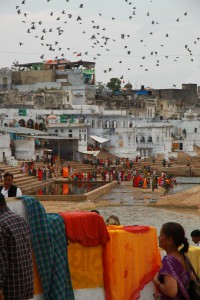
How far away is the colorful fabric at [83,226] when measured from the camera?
5.32 meters

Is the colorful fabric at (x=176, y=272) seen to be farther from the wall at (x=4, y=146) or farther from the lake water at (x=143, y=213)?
the wall at (x=4, y=146)

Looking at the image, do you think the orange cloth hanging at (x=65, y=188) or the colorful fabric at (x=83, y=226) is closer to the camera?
the colorful fabric at (x=83, y=226)

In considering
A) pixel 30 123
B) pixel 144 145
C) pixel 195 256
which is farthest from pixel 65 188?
pixel 195 256

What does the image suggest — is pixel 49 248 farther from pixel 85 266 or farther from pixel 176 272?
pixel 176 272

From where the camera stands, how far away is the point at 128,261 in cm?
554

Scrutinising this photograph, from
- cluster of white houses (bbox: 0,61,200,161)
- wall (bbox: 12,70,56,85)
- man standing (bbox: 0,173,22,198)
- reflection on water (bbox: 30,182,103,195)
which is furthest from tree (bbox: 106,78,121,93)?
man standing (bbox: 0,173,22,198)

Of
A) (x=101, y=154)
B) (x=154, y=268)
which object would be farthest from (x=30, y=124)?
(x=154, y=268)

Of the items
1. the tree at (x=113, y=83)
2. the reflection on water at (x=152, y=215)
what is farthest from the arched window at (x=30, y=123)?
the tree at (x=113, y=83)

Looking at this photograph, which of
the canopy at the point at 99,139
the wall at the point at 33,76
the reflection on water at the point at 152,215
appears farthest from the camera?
the wall at the point at 33,76

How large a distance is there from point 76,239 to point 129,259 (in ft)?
1.71

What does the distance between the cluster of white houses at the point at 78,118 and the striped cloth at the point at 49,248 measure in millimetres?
33917

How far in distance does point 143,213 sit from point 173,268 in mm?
21449

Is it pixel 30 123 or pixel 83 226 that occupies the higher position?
pixel 30 123

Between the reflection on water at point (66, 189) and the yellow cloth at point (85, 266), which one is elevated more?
the yellow cloth at point (85, 266)
